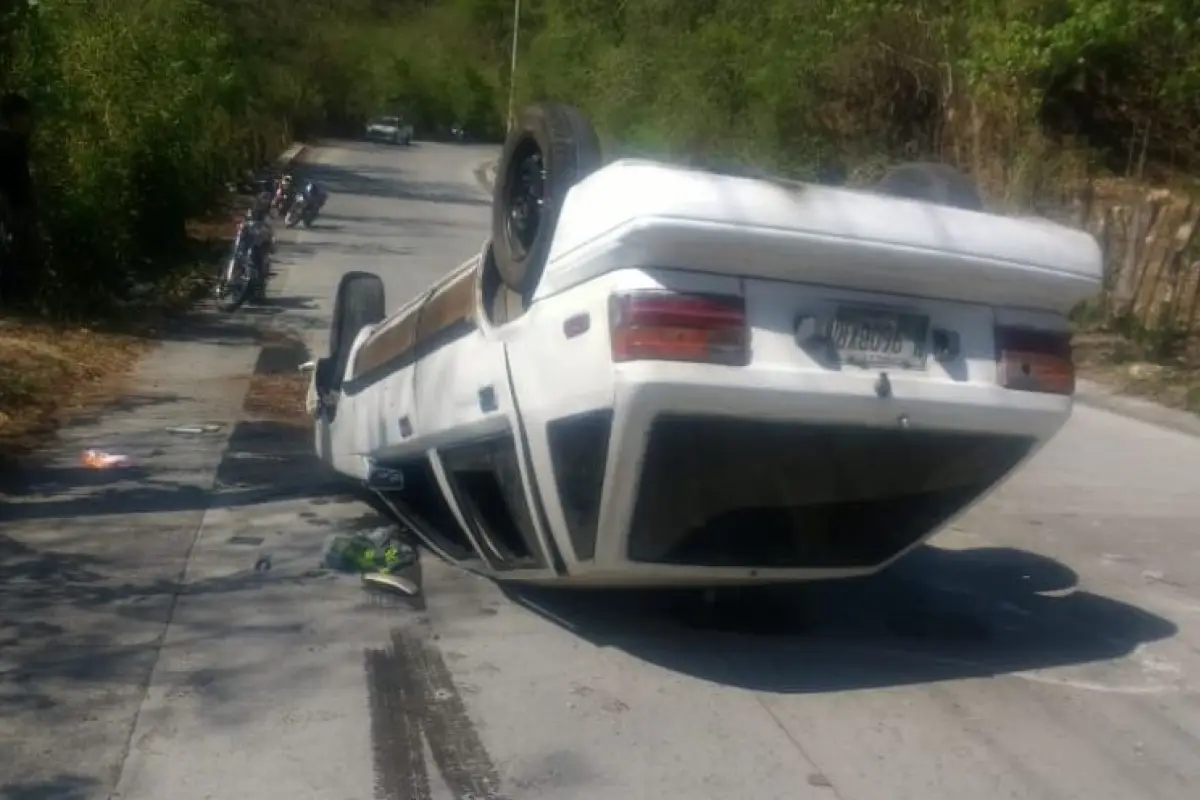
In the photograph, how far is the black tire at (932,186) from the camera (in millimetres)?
6777

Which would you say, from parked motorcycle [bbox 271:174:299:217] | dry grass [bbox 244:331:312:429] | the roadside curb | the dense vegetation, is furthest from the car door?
parked motorcycle [bbox 271:174:299:217]

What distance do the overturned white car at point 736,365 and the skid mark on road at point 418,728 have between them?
0.57 m

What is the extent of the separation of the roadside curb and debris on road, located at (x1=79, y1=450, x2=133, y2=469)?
314 inches

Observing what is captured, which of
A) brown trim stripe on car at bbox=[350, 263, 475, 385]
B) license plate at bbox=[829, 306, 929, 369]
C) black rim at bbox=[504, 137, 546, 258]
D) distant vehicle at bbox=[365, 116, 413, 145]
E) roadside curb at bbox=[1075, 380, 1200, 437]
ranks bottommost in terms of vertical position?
distant vehicle at bbox=[365, 116, 413, 145]

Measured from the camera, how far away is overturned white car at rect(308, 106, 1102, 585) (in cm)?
537

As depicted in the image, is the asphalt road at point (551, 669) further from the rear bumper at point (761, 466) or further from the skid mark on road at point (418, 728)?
the rear bumper at point (761, 466)

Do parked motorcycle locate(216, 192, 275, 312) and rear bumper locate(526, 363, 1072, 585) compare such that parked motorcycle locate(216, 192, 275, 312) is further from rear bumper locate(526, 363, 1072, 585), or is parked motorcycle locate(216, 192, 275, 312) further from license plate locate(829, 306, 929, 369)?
license plate locate(829, 306, 929, 369)

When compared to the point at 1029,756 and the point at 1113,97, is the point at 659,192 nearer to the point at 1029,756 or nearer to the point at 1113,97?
the point at 1029,756

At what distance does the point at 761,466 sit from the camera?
566 cm

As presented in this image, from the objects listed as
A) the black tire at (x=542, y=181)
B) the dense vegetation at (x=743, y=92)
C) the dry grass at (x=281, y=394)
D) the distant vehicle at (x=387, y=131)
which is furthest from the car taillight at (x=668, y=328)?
the distant vehicle at (x=387, y=131)

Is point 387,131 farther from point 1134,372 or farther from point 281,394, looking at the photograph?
point 281,394

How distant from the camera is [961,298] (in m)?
5.85

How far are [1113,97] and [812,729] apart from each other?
59.8 ft

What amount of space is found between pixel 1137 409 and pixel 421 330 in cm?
892
